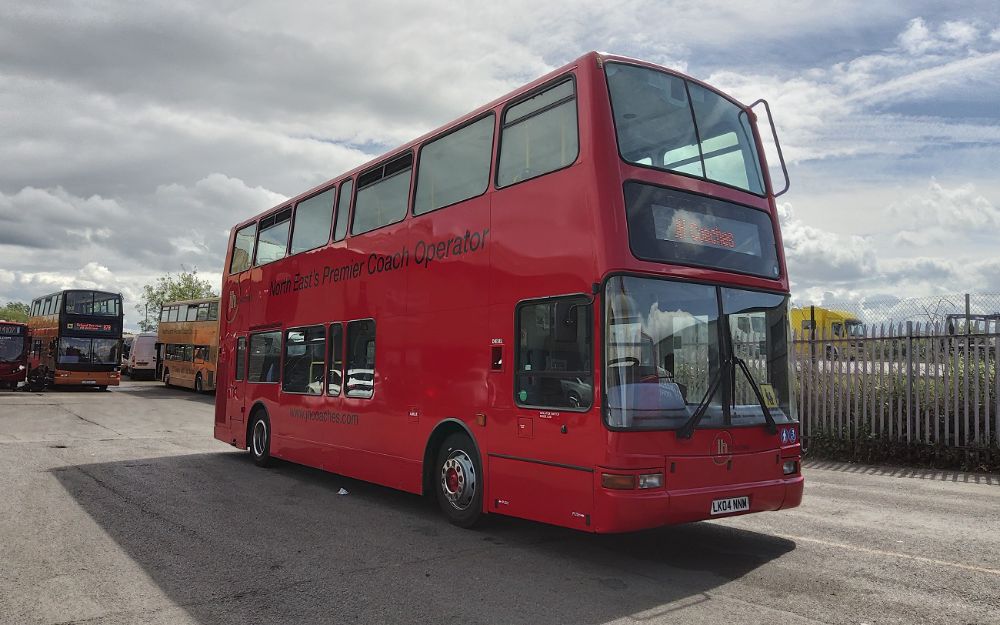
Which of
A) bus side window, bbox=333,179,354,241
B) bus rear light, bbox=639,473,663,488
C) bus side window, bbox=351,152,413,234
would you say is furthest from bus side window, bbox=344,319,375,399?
bus rear light, bbox=639,473,663,488

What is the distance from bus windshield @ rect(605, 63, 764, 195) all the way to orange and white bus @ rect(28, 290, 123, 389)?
31668 mm

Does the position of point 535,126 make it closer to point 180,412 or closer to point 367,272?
point 367,272

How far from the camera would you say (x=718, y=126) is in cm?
704

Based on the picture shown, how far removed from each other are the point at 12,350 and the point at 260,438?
972 inches

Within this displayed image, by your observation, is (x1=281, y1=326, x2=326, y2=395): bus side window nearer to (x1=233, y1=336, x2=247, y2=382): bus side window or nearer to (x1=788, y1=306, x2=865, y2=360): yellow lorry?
(x1=233, y1=336, x2=247, y2=382): bus side window

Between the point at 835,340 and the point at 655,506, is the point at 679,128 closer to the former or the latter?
the point at 655,506

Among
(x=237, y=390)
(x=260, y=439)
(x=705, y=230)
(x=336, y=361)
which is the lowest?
(x=260, y=439)

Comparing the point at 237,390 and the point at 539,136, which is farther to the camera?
the point at 237,390

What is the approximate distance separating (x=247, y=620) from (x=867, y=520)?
6.17m

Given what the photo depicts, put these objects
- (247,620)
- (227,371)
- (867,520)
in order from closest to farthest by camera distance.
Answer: (247,620) < (867,520) < (227,371)

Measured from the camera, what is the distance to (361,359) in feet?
30.8

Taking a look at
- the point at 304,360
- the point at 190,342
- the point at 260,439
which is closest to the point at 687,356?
the point at 304,360

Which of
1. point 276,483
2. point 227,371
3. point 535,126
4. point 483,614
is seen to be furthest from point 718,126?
point 227,371

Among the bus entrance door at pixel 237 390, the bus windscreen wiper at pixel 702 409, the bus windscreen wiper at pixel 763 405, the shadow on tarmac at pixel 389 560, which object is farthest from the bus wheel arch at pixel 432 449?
the bus entrance door at pixel 237 390
